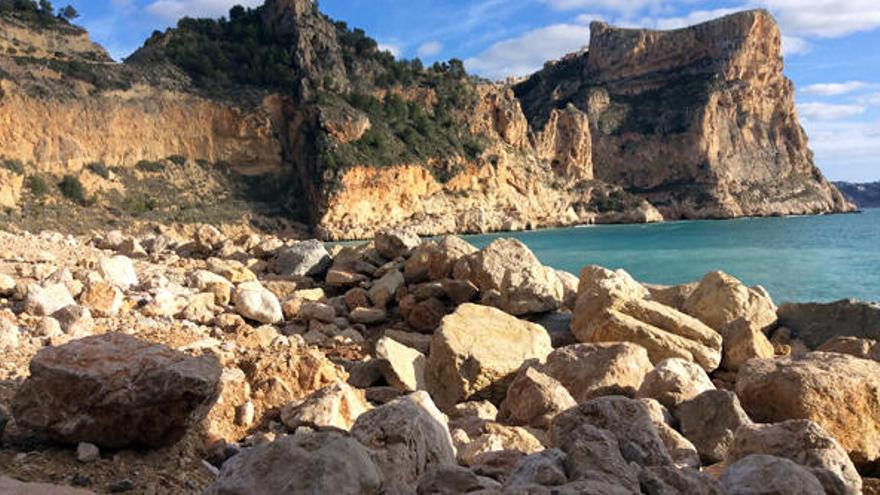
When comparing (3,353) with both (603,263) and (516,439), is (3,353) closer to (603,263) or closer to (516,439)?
(516,439)

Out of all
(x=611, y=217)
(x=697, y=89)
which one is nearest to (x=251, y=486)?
(x=611, y=217)

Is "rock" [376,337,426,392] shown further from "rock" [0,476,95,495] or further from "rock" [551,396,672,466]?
"rock" [0,476,95,495]

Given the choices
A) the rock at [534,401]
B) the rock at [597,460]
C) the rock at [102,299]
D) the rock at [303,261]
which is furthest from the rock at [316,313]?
the rock at [597,460]

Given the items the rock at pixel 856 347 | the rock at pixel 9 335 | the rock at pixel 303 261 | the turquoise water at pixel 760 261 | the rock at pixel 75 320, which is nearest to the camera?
the rock at pixel 9 335

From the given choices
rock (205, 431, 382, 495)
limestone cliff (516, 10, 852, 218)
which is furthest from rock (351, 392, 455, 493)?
limestone cliff (516, 10, 852, 218)

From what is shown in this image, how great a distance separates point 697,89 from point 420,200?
65293mm

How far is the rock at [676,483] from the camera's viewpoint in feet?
9.55

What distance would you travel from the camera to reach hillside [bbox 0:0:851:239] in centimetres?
5378

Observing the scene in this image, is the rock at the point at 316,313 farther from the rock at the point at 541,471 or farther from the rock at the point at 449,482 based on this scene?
the rock at the point at 449,482

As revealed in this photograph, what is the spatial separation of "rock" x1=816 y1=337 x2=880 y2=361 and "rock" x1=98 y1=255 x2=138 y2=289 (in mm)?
8349

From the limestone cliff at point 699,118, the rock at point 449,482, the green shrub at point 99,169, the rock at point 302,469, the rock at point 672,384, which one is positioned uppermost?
the limestone cliff at point 699,118

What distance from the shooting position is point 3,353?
16.1 ft

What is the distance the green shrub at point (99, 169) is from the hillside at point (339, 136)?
1.56 feet

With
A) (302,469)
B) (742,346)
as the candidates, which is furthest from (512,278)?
(302,469)
